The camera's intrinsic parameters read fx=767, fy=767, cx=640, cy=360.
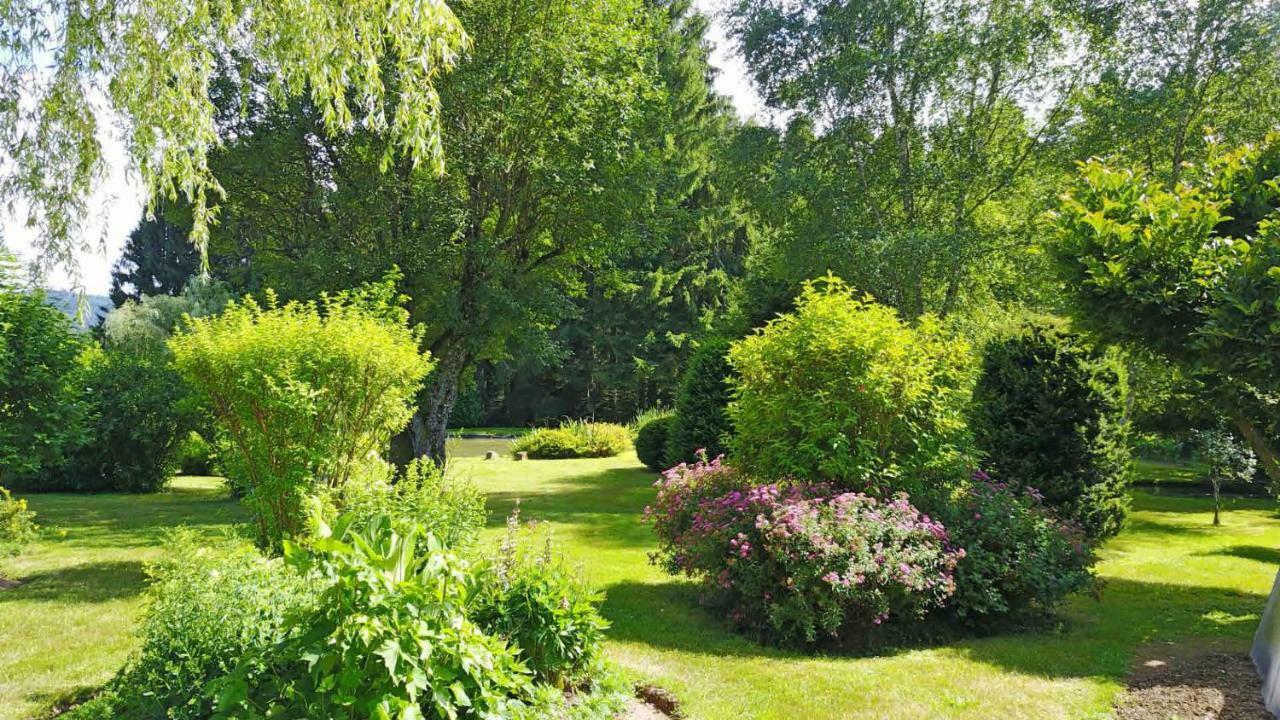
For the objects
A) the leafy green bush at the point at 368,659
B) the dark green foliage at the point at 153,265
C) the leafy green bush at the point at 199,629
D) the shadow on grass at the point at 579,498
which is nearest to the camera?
the leafy green bush at the point at 368,659

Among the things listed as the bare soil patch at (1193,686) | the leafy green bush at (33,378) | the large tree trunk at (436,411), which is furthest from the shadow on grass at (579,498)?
the bare soil patch at (1193,686)

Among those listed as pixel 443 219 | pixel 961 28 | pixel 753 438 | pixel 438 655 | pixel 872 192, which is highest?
pixel 961 28

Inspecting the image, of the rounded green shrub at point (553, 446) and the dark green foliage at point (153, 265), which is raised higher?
the dark green foliage at point (153, 265)

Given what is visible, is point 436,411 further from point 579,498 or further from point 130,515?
point 130,515

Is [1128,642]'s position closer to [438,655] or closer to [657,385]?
[438,655]

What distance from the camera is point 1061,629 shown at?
6832 mm

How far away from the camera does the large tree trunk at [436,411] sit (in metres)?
15.0

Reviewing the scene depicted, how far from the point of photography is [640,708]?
4.72m

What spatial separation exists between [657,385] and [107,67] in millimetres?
32223

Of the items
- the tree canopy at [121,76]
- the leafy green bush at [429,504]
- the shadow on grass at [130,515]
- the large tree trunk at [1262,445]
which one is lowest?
the shadow on grass at [130,515]

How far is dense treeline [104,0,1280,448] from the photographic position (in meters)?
13.7

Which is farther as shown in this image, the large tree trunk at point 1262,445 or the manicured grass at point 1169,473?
the manicured grass at point 1169,473

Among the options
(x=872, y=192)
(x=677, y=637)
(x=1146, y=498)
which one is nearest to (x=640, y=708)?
(x=677, y=637)

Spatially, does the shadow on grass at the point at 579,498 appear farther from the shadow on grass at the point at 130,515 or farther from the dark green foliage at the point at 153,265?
the dark green foliage at the point at 153,265
